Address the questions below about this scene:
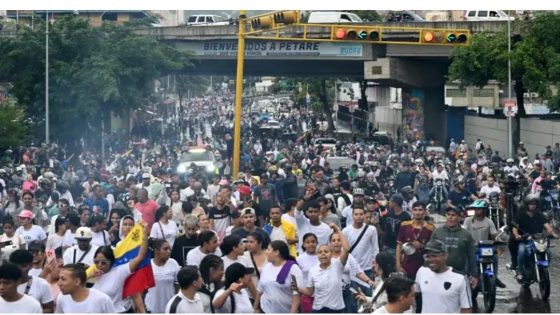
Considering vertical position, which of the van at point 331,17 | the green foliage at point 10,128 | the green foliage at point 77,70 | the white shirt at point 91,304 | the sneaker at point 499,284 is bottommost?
the sneaker at point 499,284

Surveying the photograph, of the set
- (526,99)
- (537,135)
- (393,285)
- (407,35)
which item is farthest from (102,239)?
(526,99)

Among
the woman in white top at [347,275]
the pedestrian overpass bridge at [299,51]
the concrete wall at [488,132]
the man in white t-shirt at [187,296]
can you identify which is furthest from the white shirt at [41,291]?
the pedestrian overpass bridge at [299,51]

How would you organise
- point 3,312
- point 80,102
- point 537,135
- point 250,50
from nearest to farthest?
1. point 3,312
2. point 537,135
3. point 80,102
4. point 250,50

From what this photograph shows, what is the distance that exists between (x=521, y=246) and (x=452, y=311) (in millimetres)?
5986

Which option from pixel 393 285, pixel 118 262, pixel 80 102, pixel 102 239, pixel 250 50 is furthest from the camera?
pixel 250 50

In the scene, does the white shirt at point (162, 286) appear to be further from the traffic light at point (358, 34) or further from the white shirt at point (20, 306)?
the traffic light at point (358, 34)

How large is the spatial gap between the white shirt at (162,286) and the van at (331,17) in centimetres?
4305

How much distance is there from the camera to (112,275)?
11.5 meters

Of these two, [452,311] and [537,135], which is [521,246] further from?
[537,135]

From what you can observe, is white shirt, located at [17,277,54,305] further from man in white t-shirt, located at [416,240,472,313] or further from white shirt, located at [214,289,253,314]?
man in white t-shirt, located at [416,240,472,313]

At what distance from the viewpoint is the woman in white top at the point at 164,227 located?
51.8 ft

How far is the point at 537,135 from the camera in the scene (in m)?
46.7

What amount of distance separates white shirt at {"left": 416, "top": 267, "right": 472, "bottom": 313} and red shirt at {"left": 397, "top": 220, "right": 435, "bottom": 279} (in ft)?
10.1

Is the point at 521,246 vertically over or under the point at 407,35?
under
